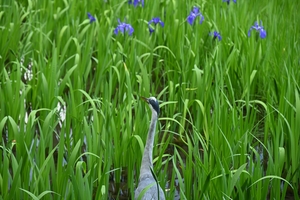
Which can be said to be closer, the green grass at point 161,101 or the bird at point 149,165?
the bird at point 149,165

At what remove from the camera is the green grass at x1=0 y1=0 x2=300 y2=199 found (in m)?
3.17

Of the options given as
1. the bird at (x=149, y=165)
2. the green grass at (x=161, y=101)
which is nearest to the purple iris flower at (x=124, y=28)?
the green grass at (x=161, y=101)

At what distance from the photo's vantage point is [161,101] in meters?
4.37

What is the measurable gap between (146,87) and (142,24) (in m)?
1.18

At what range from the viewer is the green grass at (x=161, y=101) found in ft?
10.4

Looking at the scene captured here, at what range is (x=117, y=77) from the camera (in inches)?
185

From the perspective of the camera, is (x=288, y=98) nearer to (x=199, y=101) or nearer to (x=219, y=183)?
(x=199, y=101)

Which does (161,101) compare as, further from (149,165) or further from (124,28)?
(149,165)

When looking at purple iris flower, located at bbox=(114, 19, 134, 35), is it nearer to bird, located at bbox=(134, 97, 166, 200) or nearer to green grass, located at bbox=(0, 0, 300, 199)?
green grass, located at bbox=(0, 0, 300, 199)

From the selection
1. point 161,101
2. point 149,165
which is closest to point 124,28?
point 161,101

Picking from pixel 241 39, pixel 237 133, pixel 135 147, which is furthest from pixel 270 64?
pixel 135 147

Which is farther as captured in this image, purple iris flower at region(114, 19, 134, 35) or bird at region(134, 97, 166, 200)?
purple iris flower at region(114, 19, 134, 35)

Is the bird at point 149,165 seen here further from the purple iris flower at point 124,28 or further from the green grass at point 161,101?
the purple iris flower at point 124,28

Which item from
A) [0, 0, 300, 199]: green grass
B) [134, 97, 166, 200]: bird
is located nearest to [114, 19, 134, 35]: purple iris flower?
[0, 0, 300, 199]: green grass
